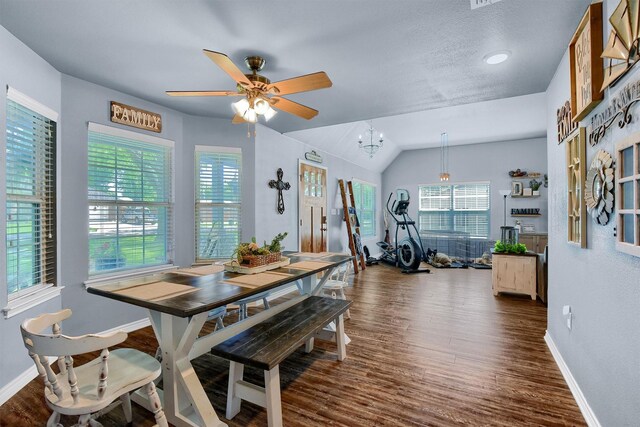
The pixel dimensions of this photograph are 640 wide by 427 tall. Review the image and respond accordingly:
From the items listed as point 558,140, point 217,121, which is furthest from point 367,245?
point 558,140

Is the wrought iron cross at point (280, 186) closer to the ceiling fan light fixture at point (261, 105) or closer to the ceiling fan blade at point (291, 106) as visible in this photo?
the ceiling fan blade at point (291, 106)

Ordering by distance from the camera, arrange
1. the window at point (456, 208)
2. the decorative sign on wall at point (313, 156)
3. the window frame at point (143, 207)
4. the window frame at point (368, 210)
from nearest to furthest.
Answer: the window frame at point (143, 207) → the decorative sign on wall at point (313, 156) → the window frame at point (368, 210) → the window at point (456, 208)

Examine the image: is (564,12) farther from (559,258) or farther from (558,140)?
(559,258)

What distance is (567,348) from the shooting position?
2.39 metres

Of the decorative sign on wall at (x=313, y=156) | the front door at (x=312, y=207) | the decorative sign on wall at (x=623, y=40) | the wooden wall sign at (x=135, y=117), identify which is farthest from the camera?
the decorative sign on wall at (x=313, y=156)

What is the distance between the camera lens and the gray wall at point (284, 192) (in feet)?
14.5

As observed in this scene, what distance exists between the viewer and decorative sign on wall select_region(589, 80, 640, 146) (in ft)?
4.53

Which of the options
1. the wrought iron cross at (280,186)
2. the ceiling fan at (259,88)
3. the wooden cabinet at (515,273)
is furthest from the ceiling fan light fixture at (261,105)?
the wooden cabinet at (515,273)

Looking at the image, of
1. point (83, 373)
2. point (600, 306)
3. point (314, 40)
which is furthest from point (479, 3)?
point (83, 373)

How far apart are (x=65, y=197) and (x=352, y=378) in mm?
3052

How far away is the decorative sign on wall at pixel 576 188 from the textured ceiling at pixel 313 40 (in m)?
0.77

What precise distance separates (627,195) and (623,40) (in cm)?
71

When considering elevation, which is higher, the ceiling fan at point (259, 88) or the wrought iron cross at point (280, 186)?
the ceiling fan at point (259, 88)

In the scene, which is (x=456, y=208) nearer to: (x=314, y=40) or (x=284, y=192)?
(x=284, y=192)
